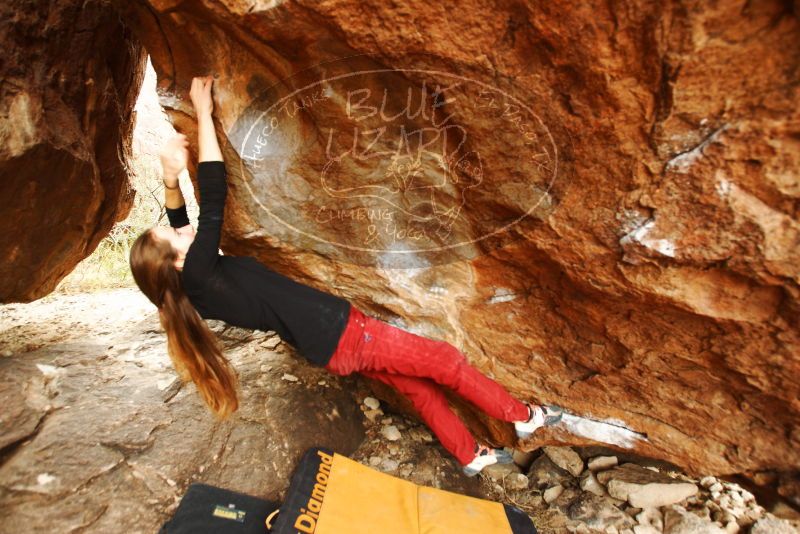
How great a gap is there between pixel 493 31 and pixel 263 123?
101 centimetres

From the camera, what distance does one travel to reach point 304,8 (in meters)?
1.49

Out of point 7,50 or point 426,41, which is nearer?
point 426,41

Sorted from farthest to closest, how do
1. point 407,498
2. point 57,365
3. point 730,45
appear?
point 57,365, point 407,498, point 730,45

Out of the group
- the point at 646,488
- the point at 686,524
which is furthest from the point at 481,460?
the point at 686,524

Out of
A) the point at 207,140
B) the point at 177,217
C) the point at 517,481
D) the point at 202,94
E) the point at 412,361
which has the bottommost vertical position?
the point at 517,481

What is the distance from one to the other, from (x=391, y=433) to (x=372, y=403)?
9.2 inches

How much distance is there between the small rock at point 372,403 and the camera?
2.65m

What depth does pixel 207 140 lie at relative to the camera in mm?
1765

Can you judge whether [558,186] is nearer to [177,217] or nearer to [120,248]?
[177,217]

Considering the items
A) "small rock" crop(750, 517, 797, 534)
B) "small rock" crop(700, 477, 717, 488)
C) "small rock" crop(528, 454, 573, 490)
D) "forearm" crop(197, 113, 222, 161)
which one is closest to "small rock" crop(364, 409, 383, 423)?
"small rock" crop(528, 454, 573, 490)

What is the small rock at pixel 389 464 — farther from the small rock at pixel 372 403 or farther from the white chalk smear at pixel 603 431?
the white chalk smear at pixel 603 431

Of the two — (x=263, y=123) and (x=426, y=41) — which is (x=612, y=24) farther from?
(x=263, y=123)

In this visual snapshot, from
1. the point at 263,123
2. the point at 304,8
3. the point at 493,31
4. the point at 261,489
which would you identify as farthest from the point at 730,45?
the point at 261,489

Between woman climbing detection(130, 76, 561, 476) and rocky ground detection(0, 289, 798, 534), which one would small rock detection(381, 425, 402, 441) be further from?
woman climbing detection(130, 76, 561, 476)
